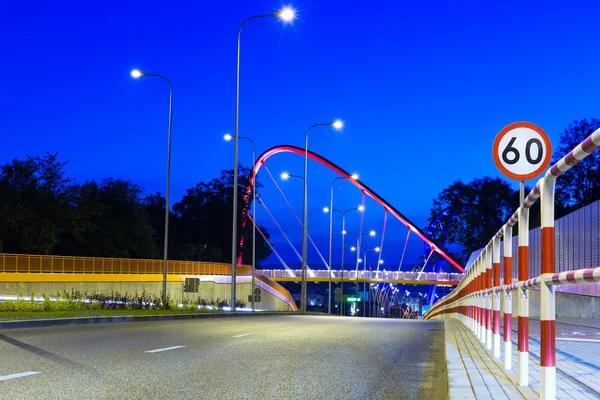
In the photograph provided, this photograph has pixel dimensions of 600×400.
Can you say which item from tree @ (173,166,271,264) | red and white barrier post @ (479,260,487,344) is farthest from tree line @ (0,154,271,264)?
red and white barrier post @ (479,260,487,344)

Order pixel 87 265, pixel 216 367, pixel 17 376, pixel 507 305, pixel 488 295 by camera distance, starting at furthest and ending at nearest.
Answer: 1. pixel 87 265
2. pixel 488 295
3. pixel 216 367
4. pixel 507 305
5. pixel 17 376

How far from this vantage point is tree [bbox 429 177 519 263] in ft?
381

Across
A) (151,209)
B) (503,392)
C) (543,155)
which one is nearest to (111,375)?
(503,392)

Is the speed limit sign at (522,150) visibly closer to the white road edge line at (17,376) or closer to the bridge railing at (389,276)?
the white road edge line at (17,376)

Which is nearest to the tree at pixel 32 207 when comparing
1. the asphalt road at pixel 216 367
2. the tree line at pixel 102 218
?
the tree line at pixel 102 218

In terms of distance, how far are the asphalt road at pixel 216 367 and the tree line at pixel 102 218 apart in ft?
160

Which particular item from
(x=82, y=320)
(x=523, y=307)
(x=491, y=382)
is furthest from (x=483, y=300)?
(x=82, y=320)

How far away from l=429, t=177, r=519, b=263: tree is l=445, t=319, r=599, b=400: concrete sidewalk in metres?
106

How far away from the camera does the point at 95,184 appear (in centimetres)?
9006

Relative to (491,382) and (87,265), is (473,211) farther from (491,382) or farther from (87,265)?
(491,382)

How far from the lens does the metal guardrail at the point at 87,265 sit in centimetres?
4973

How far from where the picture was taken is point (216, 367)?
10.4 metres

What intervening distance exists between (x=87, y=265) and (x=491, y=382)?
50.4 meters

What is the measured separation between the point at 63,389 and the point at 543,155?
5733 mm
